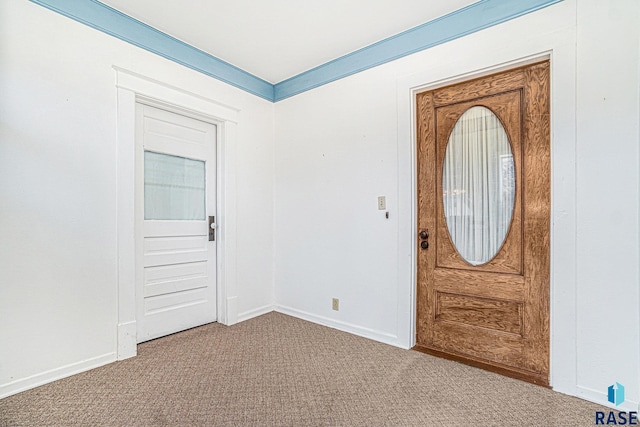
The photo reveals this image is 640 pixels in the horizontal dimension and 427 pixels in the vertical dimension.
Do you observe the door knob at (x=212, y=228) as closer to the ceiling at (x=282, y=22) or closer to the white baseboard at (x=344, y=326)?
the white baseboard at (x=344, y=326)

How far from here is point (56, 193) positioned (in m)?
2.11

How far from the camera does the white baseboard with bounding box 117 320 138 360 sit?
238cm

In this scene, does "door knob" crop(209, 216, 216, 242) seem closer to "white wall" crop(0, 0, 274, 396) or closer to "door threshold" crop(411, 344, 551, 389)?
"white wall" crop(0, 0, 274, 396)

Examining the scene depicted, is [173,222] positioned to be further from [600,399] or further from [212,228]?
[600,399]

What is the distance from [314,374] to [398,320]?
868 mm

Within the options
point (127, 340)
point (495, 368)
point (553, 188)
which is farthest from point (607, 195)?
point (127, 340)

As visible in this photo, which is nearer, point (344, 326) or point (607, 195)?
point (607, 195)

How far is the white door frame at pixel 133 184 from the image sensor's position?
2412 mm

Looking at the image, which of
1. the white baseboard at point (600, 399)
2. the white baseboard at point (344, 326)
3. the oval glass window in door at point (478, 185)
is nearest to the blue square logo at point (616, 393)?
the white baseboard at point (600, 399)

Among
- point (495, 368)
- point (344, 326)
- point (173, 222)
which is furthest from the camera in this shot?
point (344, 326)

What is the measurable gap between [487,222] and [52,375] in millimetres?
3162

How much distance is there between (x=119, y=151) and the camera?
2406 millimetres

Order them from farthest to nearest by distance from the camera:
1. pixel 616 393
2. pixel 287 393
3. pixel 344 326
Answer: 1. pixel 344 326
2. pixel 287 393
3. pixel 616 393

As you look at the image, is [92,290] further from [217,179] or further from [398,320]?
[398,320]
